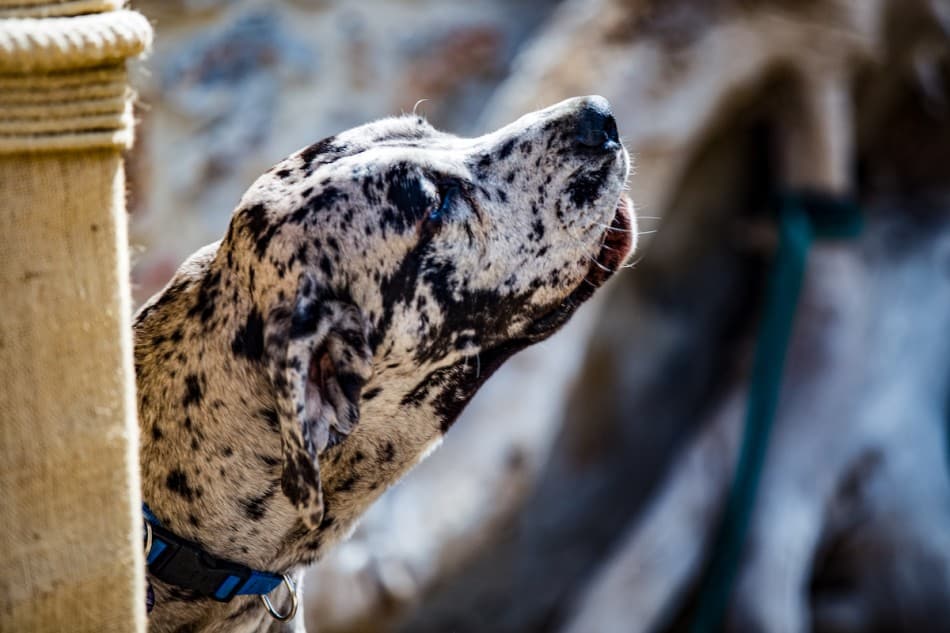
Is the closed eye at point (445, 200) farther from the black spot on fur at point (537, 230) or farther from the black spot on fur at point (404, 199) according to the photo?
the black spot on fur at point (537, 230)

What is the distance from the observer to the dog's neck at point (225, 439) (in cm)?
170

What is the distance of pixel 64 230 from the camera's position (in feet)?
4.36

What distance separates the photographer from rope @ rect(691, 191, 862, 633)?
11.9 ft

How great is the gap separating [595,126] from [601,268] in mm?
225

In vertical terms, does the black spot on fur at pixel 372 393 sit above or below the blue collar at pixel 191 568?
above

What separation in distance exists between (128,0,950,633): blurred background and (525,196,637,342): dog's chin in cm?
127

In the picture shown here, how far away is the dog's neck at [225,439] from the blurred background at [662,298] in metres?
1.14

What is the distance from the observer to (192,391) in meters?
1.72

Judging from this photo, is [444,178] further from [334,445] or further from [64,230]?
[64,230]

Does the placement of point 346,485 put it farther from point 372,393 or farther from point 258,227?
point 258,227

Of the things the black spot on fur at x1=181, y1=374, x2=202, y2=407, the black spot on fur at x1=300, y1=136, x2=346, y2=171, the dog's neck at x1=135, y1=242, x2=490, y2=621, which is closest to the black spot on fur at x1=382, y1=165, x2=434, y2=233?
the black spot on fur at x1=300, y1=136, x2=346, y2=171

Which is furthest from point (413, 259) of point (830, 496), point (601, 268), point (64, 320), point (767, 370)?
point (830, 496)

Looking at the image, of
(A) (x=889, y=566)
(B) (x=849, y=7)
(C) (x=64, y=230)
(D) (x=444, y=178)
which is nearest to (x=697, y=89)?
(B) (x=849, y=7)

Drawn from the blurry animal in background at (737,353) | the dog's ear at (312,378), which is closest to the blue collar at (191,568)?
the dog's ear at (312,378)
